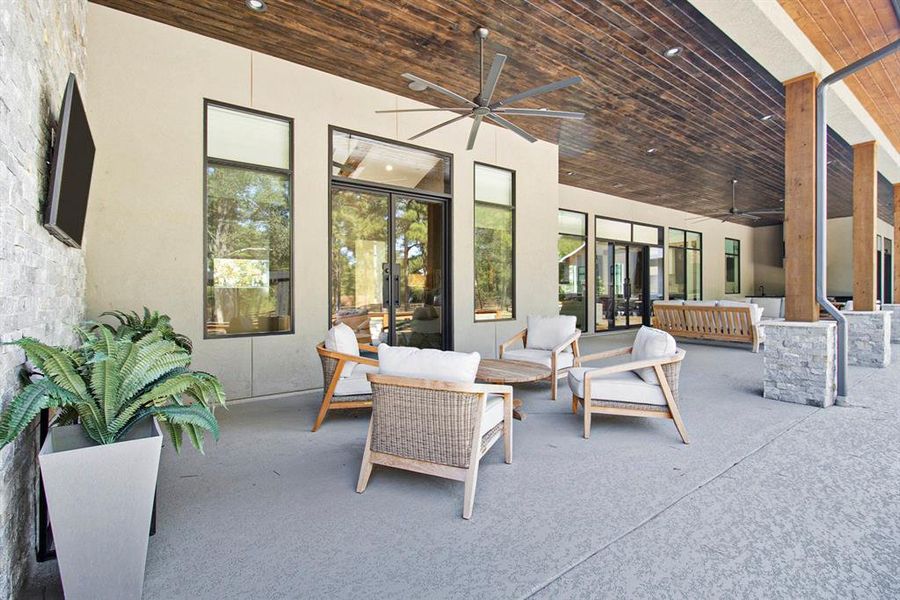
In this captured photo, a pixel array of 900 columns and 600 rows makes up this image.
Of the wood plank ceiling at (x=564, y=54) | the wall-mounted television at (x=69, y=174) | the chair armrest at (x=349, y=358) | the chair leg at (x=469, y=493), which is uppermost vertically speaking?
the wood plank ceiling at (x=564, y=54)

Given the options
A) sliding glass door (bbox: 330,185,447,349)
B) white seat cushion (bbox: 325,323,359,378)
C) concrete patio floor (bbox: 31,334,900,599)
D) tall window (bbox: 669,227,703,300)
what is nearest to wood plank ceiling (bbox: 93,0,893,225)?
sliding glass door (bbox: 330,185,447,349)

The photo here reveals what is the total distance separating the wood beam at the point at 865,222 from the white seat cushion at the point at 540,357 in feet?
17.9

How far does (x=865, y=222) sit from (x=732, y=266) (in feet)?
30.9

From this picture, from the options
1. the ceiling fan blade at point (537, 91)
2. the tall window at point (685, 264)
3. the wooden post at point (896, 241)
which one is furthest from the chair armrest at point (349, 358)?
the tall window at point (685, 264)

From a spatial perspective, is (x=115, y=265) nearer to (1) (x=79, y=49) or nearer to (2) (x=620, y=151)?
(1) (x=79, y=49)

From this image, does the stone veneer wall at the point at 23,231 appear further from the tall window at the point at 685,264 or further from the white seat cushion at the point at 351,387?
the tall window at the point at 685,264

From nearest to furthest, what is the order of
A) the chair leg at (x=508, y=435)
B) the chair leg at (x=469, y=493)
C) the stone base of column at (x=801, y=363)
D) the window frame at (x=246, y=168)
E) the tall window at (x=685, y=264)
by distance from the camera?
the chair leg at (x=469, y=493), the chair leg at (x=508, y=435), the stone base of column at (x=801, y=363), the window frame at (x=246, y=168), the tall window at (x=685, y=264)

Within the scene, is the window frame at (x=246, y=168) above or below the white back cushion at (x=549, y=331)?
above

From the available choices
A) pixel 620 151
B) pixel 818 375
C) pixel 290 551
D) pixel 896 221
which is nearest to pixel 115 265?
pixel 290 551

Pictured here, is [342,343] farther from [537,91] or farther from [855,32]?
[855,32]

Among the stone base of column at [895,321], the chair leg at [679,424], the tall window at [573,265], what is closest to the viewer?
the chair leg at [679,424]

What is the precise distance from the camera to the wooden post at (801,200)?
4.63 metres

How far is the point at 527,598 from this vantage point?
1.71 meters

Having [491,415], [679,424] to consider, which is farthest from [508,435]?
[679,424]
